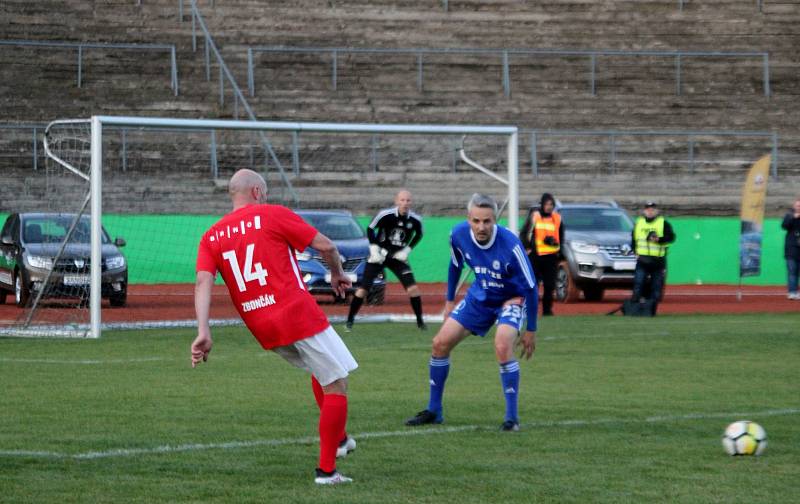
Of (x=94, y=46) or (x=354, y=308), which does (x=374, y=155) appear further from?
(x=354, y=308)

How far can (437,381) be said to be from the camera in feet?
32.8

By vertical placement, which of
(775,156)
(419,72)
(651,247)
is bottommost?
(651,247)

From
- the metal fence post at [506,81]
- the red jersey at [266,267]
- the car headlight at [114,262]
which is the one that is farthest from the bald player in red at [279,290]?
the metal fence post at [506,81]

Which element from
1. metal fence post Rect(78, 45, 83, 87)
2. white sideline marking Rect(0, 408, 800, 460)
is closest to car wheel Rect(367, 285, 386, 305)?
white sideline marking Rect(0, 408, 800, 460)

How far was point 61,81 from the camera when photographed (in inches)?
1390

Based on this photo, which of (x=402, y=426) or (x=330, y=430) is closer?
(x=330, y=430)

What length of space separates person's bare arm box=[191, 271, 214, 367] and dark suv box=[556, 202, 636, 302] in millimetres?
18772

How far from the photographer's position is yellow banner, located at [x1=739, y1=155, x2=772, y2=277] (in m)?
24.9

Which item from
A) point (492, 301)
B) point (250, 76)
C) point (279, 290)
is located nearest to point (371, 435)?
point (492, 301)

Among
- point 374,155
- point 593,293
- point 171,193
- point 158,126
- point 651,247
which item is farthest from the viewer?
point 374,155

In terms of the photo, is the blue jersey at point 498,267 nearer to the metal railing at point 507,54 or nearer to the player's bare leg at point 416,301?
the player's bare leg at point 416,301

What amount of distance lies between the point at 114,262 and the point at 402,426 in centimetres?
1334

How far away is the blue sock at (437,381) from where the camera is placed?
9977mm

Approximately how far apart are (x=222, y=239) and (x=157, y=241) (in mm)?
18669
